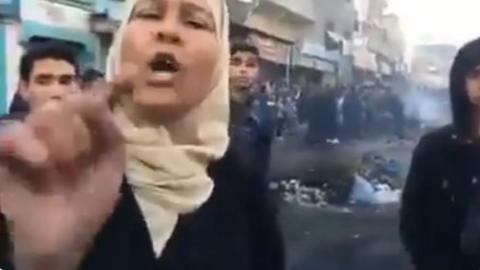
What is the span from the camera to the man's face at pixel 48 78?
859 millimetres

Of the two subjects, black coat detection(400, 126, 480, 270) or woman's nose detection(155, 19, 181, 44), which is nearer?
woman's nose detection(155, 19, 181, 44)

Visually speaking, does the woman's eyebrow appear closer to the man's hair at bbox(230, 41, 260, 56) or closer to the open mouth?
the open mouth

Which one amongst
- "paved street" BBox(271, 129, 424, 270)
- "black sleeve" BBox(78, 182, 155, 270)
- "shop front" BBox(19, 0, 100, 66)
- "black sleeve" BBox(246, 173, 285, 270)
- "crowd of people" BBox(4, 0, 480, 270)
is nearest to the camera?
"crowd of people" BBox(4, 0, 480, 270)

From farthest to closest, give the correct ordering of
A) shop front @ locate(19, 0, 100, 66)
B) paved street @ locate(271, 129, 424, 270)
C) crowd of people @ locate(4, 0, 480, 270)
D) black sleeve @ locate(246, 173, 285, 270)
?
paved street @ locate(271, 129, 424, 270)
shop front @ locate(19, 0, 100, 66)
black sleeve @ locate(246, 173, 285, 270)
crowd of people @ locate(4, 0, 480, 270)

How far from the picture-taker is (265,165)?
102 centimetres

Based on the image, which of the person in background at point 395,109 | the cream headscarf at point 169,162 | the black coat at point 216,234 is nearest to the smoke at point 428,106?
the person in background at point 395,109

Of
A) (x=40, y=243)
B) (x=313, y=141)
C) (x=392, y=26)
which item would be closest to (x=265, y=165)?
(x=313, y=141)

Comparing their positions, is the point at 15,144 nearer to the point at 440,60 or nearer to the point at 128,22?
the point at 128,22

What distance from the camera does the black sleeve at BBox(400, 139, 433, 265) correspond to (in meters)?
1.04

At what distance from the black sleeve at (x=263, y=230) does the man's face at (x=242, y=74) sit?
0.14 metres

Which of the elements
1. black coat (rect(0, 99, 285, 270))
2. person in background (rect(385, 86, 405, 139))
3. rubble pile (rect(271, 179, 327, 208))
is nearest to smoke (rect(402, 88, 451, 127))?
person in background (rect(385, 86, 405, 139))

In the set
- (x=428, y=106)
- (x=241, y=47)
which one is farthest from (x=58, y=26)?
(x=428, y=106)

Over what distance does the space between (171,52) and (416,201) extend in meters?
0.42

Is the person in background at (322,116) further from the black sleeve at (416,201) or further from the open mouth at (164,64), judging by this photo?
the open mouth at (164,64)
